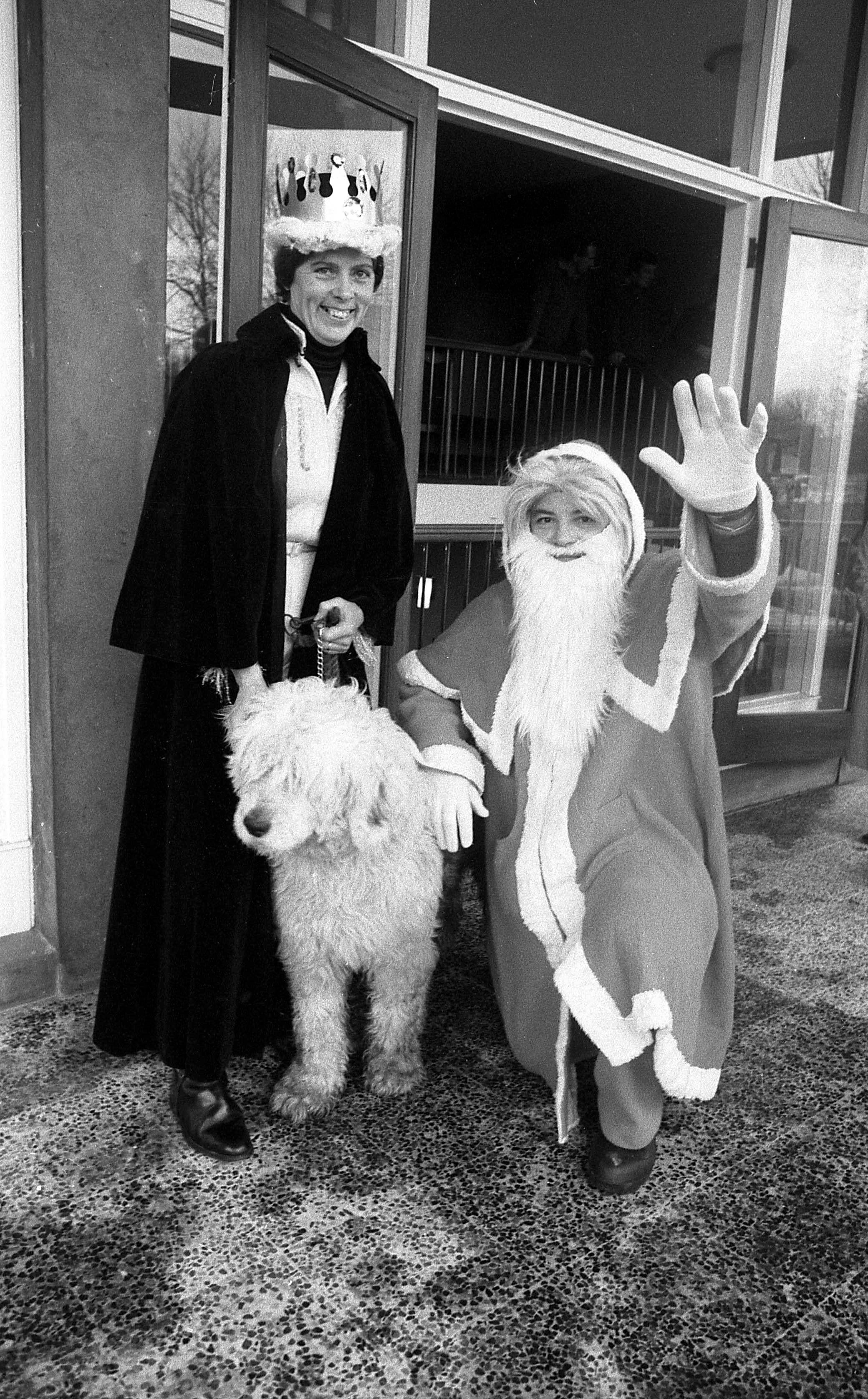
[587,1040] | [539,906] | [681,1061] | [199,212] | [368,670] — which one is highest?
[199,212]

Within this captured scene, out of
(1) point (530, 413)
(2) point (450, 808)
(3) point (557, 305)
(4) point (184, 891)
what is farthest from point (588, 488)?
(3) point (557, 305)

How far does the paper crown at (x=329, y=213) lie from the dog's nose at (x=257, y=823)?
1.23m

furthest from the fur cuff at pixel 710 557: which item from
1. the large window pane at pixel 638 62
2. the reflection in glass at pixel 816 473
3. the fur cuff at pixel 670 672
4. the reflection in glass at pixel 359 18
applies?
the large window pane at pixel 638 62

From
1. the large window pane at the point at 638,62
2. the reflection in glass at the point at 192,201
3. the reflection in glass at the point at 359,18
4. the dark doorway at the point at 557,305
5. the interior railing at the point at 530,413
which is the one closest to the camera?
the reflection in glass at the point at 192,201

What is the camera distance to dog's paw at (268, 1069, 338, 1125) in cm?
254

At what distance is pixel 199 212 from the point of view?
3.02 meters

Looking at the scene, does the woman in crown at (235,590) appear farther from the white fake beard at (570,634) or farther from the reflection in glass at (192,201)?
the reflection in glass at (192,201)

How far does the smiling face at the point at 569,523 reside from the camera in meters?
2.50

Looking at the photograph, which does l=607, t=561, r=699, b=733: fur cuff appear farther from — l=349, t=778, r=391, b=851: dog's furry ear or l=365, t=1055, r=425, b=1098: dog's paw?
l=365, t=1055, r=425, b=1098: dog's paw

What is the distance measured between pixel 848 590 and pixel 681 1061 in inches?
144

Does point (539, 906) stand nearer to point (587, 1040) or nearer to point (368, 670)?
point (587, 1040)

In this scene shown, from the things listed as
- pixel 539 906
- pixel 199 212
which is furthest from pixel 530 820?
pixel 199 212

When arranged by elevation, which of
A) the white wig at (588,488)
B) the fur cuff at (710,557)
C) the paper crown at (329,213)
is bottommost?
the fur cuff at (710,557)

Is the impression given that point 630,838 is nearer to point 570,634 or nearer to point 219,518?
point 570,634
